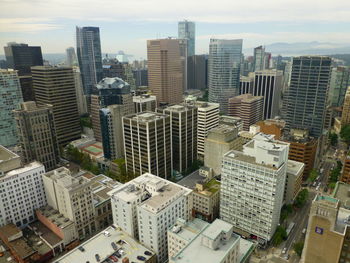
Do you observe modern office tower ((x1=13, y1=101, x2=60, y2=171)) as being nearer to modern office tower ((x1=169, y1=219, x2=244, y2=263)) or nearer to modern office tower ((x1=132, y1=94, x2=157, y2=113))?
modern office tower ((x1=132, y1=94, x2=157, y2=113))

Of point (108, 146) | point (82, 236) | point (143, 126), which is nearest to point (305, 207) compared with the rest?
point (143, 126)

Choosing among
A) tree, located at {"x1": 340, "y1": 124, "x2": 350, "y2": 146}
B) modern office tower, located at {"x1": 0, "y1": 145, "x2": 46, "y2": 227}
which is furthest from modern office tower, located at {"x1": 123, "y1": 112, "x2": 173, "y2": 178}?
tree, located at {"x1": 340, "y1": 124, "x2": 350, "y2": 146}

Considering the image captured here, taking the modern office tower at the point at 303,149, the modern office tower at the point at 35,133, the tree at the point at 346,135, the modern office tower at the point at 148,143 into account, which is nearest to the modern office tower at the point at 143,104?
the modern office tower at the point at 148,143

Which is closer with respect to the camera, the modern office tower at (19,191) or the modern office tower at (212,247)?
the modern office tower at (212,247)

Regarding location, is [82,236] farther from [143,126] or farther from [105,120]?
[105,120]

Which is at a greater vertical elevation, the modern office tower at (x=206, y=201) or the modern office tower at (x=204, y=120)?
the modern office tower at (x=204, y=120)

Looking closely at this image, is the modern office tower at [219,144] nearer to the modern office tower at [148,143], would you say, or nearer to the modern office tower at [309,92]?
the modern office tower at [148,143]
